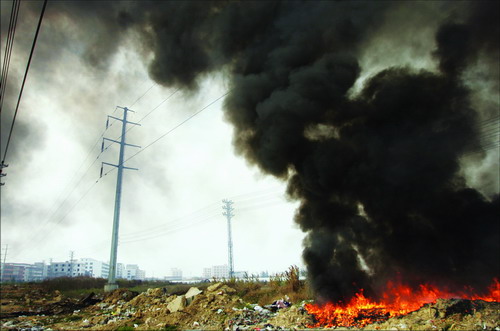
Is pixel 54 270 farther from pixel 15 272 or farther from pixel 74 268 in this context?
pixel 15 272

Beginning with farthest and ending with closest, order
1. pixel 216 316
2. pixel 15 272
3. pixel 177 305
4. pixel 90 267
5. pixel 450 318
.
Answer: pixel 15 272, pixel 90 267, pixel 177 305, pixel 216 316, pixel 450 318

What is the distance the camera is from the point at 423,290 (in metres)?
11.8

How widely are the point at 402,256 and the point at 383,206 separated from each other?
221 cm

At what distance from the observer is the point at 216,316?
11.6 m

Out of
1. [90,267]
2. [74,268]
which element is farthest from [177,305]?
[90,267]

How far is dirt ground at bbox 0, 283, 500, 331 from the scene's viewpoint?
8594mm

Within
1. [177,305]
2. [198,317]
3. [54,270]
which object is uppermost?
[54,270]

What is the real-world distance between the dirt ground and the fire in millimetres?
759

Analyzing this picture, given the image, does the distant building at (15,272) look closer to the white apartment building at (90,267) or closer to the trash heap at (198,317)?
the white apartment building at (90,267)

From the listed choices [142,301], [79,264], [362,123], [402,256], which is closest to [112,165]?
[142,301]

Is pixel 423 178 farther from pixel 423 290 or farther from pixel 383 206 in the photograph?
pixel 423 290

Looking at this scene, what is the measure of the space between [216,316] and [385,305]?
6375mm

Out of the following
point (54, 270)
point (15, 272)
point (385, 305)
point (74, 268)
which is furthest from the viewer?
point (15, 272)

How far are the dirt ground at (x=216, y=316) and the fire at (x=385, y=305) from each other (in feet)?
2.49
